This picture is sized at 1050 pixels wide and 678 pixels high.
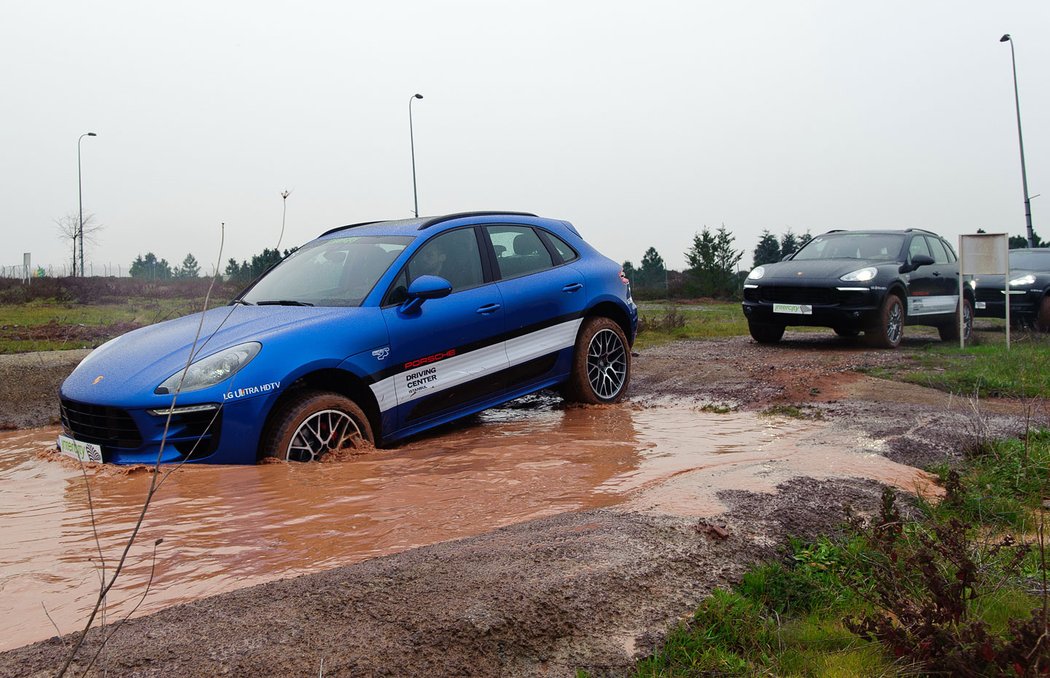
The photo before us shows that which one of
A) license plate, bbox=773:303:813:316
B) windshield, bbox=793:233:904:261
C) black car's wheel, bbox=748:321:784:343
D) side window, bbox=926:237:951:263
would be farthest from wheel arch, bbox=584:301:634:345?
side window, bbox=926:237:951:263

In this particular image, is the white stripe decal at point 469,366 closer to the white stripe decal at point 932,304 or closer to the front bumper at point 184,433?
the front bumper at point 184,433

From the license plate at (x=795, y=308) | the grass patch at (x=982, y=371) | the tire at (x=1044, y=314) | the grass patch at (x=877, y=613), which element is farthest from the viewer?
the tire at (x=1044, y=314)

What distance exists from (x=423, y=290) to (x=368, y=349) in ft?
1.93

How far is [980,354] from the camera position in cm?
1224

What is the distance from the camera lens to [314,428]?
5.75 meters

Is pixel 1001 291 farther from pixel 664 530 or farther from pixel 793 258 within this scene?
pixel 664 530

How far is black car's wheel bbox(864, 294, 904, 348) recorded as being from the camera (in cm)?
1335

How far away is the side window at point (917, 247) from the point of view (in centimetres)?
1424

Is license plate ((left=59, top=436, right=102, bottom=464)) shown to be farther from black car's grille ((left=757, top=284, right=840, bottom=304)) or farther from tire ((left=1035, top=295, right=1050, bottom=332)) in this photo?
tire ((left=1035, top=295, right=1050, bottom=332))

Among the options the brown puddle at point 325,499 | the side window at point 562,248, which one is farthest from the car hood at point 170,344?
the side window at point 562,248

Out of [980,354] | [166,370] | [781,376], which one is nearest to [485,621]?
[166,370]

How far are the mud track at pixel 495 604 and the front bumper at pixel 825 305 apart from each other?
8.88m

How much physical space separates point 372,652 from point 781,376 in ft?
26.6

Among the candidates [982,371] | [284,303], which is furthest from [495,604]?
[982,371]
